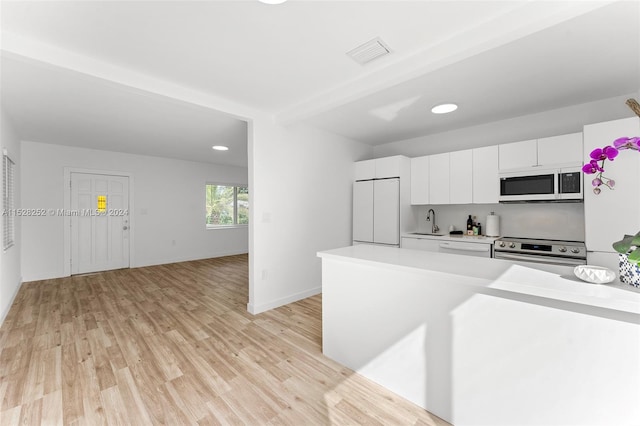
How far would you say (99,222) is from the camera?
17.9ft

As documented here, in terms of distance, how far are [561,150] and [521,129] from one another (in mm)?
665

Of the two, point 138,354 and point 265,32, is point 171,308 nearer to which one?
point 138,354

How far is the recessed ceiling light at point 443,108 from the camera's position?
2985 millimetres

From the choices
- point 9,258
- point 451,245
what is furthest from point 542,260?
point 9,258

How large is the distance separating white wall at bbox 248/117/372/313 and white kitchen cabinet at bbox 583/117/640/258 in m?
2.83

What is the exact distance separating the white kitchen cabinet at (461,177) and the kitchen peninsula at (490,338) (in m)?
2.05

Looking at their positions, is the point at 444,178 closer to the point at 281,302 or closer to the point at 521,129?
the point at 521,129

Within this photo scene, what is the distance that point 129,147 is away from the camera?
517 centimetres

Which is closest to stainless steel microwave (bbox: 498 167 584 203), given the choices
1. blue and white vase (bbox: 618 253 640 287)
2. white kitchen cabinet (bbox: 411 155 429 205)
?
white kitchen cabinet (bbox: 411 155 429 205)

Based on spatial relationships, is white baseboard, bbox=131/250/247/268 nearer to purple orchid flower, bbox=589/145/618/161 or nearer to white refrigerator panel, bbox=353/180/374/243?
white refrigerator panel, bbox=353/180/374/243

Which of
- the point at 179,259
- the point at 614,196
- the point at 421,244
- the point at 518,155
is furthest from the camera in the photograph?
the point at 179,259

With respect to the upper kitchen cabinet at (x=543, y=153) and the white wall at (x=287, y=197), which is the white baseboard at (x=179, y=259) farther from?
the upper kitchen cabinet at (x=543, y=153)

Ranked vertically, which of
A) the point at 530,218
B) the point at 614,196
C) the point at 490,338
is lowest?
the point at 490,338

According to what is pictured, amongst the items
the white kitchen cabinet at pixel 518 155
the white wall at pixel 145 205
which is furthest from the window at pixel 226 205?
the white kitchen cabinet at pixel 518 155
